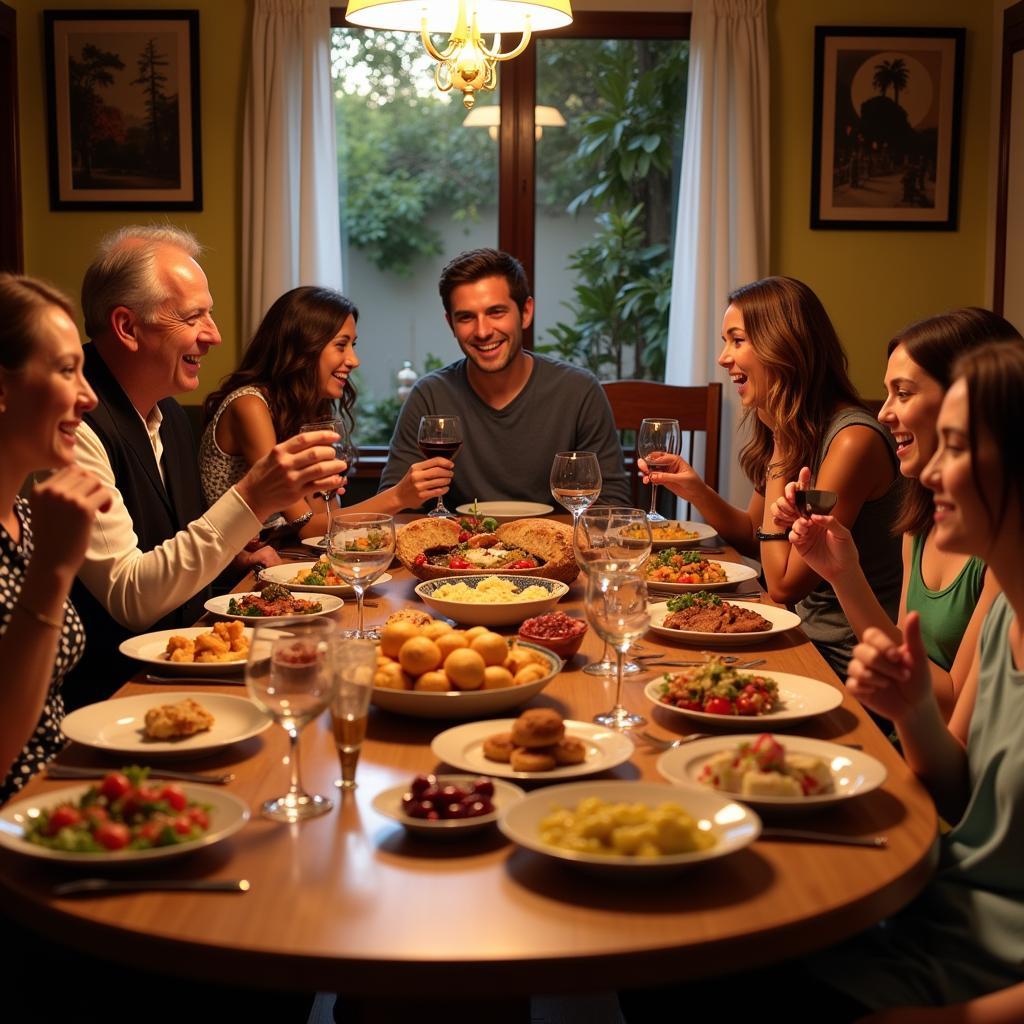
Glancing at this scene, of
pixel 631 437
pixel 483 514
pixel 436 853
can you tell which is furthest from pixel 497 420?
pixel 436 853

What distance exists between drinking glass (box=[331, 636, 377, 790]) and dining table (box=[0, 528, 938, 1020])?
77mm

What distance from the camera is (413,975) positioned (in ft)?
3.35

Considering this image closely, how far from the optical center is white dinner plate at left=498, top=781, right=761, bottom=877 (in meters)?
1.13

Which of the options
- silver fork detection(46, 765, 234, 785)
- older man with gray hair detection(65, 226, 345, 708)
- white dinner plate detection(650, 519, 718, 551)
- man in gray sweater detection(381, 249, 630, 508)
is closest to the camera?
silver fork detection(46, 765, 234, 785)

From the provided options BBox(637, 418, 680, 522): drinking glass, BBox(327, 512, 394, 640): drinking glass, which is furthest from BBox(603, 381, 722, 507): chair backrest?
BBox(327, 512, 394, 640): drinking glass

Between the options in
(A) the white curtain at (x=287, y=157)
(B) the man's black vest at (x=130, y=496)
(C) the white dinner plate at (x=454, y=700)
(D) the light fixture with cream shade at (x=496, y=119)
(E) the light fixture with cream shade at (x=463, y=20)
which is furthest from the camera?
(D) the light fixture with cream shade at (x=496, y=119)

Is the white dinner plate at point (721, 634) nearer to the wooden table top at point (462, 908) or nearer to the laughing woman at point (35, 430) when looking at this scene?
the wooden table top at point (462, 908)

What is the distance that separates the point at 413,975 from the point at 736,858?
14.5 inches

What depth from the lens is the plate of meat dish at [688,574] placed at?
241cm

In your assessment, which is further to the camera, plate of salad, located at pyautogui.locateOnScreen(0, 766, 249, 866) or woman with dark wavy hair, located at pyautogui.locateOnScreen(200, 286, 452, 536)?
woman with dark wavy hair, located at pyautogui.locateOnScreen(200, 286, 452, 536)

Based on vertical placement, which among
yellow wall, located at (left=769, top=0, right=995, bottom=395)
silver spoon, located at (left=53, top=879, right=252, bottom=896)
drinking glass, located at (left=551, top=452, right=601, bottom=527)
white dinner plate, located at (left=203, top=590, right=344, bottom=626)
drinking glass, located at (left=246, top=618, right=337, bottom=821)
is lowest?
silver spoon, located at (left=53, top=879, right=252, bottom=896)

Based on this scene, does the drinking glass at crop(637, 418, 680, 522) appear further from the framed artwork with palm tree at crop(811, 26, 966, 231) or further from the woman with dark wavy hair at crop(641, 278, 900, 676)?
the framed artwork with palm tree at crop(811, 26, 966, 231)

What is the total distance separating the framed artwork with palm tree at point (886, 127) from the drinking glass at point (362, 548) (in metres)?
3.56

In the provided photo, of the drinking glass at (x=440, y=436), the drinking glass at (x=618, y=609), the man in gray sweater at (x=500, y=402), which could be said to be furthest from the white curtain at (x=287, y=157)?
the drinking glass at (x=618, y=609)
